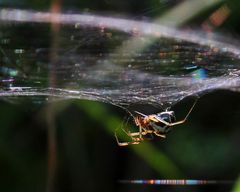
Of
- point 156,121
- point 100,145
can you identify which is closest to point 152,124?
point 156,121

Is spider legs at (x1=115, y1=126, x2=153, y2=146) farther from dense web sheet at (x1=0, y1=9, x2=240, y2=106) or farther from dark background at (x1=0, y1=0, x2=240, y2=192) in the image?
dense web sheet at (x1=0, y1=9, x2=240, y2=106)

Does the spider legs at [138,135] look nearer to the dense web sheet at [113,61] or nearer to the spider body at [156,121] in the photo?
the spider body at [156,121]

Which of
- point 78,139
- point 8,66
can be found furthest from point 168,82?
point 8,66

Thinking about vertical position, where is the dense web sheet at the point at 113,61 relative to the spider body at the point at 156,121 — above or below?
above

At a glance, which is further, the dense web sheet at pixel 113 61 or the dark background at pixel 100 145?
the dark background at pixel 100 145

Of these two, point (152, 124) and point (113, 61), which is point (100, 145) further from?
point (113, 61)

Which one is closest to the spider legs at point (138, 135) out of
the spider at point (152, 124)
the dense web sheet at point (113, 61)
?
the spider at point (152, 124)

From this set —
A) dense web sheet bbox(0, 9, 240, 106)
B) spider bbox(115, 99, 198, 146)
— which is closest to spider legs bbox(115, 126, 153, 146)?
spider bbox(115, 99, 198, 146)
